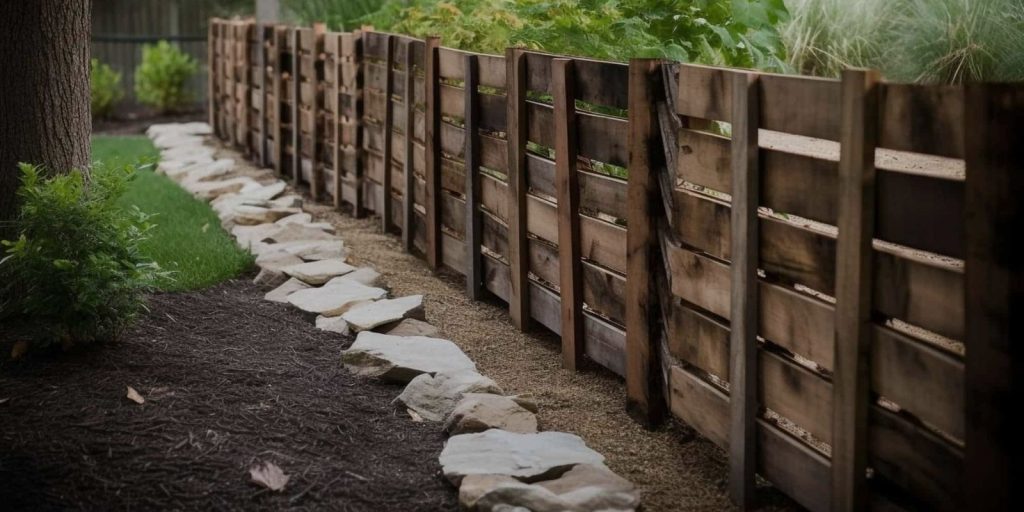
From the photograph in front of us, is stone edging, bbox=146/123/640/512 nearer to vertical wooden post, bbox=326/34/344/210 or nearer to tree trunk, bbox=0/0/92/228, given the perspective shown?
vertical wooden post, bbox=326/34/344/210

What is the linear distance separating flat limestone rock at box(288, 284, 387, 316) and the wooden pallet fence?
0.66 metres

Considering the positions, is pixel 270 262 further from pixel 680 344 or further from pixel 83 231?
pixel 680 344

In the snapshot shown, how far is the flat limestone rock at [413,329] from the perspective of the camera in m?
5.39

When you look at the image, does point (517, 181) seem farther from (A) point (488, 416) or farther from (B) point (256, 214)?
(B) point (256, 214)

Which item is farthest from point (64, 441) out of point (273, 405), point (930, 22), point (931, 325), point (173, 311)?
point (930, 22)

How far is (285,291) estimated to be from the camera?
20.6ft

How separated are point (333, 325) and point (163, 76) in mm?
12469

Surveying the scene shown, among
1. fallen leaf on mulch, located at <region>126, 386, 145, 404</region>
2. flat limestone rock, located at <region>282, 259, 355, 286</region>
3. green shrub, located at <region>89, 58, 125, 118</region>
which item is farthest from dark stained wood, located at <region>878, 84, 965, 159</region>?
green shrub, located at <region>89, 58, 125, 118</region>

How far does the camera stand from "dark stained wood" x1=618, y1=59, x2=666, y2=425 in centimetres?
420

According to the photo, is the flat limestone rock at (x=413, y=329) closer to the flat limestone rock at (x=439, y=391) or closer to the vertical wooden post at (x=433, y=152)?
the flat limestone rock at (x=439, y=391)

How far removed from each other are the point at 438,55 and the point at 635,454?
3.48 m

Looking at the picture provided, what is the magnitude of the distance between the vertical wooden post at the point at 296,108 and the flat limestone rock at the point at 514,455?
686cm

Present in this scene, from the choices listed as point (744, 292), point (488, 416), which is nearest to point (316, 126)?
point (488, 416)

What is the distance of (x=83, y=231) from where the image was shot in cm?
454
